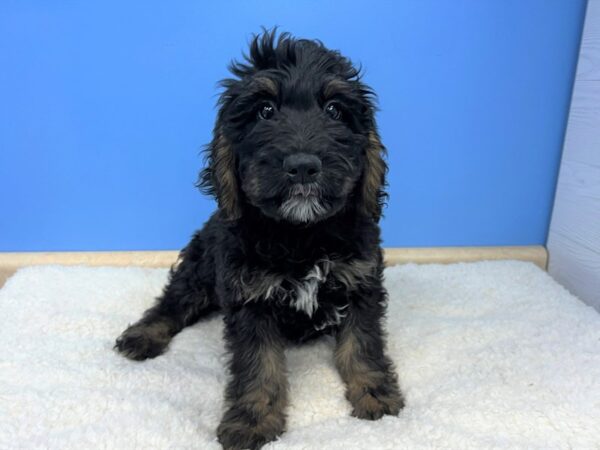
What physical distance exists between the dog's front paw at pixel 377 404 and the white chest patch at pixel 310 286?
431 mm

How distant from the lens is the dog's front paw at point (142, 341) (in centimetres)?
230

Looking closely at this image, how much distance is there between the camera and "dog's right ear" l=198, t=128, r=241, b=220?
186cm

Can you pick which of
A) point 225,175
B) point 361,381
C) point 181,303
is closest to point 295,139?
point 225,175

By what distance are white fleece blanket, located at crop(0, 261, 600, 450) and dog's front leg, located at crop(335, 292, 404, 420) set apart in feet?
0.23

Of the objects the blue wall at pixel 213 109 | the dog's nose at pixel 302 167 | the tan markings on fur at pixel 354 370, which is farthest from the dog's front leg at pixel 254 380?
the blue wall at pixel 213 109

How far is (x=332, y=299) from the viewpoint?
2004mm

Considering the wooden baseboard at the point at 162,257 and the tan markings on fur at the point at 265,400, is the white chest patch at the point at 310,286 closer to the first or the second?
the tan markings on fur at the point at 265,400

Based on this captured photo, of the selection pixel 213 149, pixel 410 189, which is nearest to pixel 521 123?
pixel 410 189

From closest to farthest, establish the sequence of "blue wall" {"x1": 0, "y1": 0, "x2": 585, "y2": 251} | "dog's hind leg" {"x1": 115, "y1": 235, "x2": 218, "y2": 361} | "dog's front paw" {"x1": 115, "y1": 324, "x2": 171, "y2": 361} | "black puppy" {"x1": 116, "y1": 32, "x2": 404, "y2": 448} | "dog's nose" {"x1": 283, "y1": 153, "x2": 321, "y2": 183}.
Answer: "dog's nose" {"x1": 283, "y1": 153, "x2": 321, "y2": 183}, "black puppy" {"x1": 116, "y1": 32, "x2": 404, "y2": 448}, "dog's front paw" {"x1": 115, "y1": 324, "x2": 171, "y2": 361}, "dog's hind leg" {"x1": 115, "y1": 235, "x2": 218, "y2": 361}, "blue wall" {"x1": 0, "y1": 0, "x2": 585, "y2": 251}

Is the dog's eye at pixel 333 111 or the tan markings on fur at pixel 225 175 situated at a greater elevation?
the dog's eye at pixel 333 111

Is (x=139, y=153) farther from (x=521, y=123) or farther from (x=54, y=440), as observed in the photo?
(x=521, y=123)

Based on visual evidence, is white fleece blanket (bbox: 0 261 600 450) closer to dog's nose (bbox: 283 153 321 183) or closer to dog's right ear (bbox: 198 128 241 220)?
dog's right ear (bbox: 198 128 241 220)

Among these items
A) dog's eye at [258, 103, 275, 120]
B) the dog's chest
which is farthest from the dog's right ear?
the dog's chest

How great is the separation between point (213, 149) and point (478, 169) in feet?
6.29
